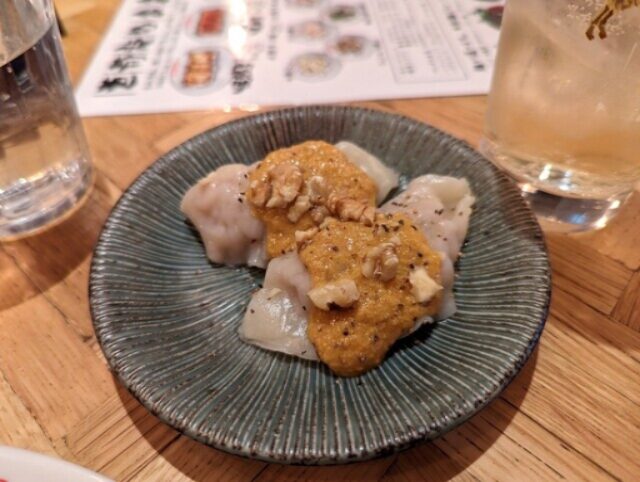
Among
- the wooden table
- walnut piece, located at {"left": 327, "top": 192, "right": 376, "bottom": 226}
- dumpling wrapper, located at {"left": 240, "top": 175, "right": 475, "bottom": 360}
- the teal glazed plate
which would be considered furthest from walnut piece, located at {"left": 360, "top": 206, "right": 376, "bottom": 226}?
the wooden table

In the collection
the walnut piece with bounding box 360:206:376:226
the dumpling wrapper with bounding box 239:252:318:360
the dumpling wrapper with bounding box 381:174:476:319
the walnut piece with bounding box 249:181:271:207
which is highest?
the walnut piece with bounding box 360:206:376:226

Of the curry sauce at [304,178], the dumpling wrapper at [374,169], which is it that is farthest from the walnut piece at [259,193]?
the dumpling wrapper at [374,169]

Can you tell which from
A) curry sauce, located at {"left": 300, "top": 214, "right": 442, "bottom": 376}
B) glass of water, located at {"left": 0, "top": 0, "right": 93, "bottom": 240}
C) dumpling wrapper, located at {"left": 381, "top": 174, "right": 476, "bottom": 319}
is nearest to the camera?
curry sauce, located at {"left": 300, "top": 214, "right": 442, "bottom": 376}

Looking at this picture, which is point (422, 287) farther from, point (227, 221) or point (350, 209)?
point (227, 221)

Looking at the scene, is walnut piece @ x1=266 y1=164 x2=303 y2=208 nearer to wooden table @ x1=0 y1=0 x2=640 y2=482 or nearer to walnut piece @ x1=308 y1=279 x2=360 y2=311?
walnut piece @ x1=308 y1=279 x2=360 y2=311

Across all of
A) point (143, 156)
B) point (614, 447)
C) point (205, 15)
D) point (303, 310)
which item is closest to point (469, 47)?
point (205, 15)

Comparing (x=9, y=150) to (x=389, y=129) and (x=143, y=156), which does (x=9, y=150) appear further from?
(x=389, y=129)
